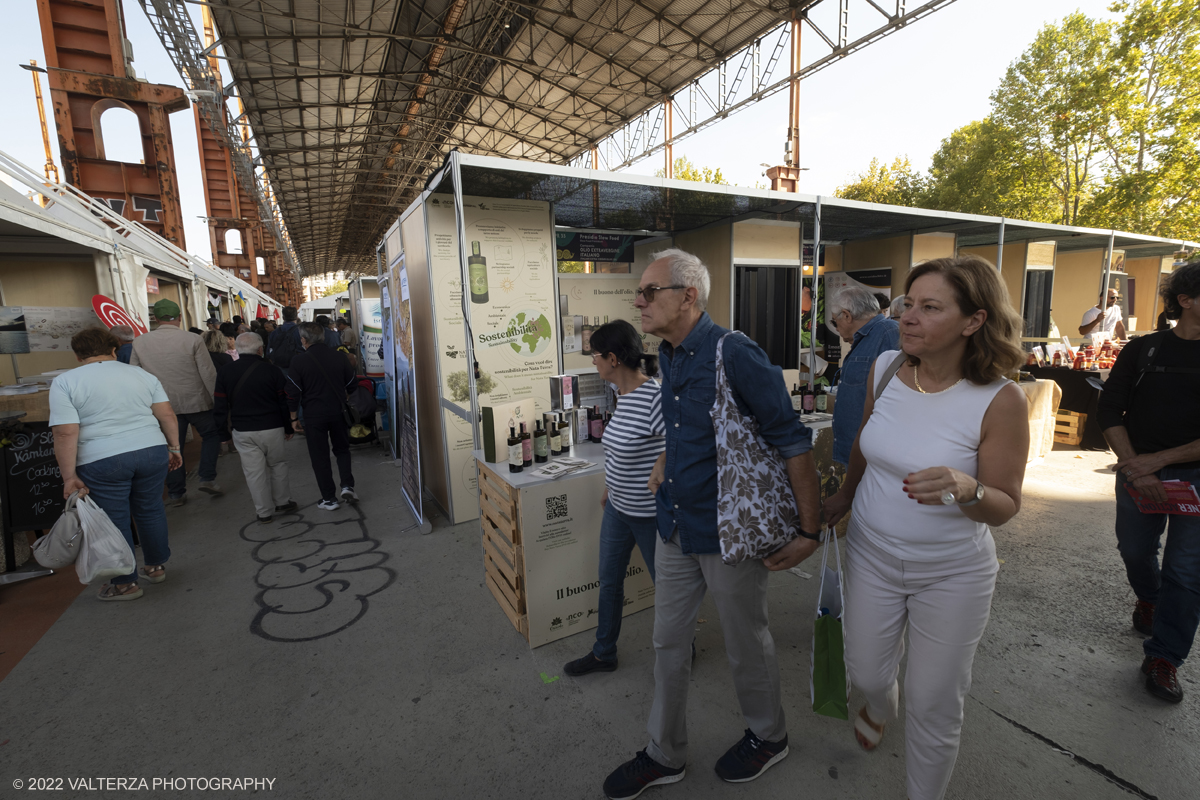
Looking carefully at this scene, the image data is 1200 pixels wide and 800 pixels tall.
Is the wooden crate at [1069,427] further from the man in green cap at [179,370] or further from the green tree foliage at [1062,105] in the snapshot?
the green tree foliage at [1062,105]

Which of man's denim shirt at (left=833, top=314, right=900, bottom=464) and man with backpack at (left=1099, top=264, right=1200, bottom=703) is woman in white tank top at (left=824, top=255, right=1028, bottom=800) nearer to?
man's denim shirt at (left=833, top=314, right=900, bottom=464)

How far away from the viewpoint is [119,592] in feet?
10.8

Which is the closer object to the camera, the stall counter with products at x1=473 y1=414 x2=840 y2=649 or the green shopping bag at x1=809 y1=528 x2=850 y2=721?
the green shopping bag at x1=809 y1=528 x2=850 y2=721

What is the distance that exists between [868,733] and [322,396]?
4549 mm

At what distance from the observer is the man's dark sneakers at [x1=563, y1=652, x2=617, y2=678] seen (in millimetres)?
2441

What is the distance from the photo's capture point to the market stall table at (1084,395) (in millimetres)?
5973

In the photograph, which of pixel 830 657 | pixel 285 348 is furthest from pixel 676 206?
pixel 285 348

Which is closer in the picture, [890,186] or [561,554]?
[561,554]

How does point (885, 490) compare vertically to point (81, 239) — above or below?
below

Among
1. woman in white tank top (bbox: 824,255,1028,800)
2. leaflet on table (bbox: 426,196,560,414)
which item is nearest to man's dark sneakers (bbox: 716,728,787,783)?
woman in white tank top (bbox: 824,255,1028,800)

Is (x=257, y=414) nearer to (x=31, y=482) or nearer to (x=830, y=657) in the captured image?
(x=31, y=482)

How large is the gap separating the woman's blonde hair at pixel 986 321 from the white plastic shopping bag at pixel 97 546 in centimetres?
420

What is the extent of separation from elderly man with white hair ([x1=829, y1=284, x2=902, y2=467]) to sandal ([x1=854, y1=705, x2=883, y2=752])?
3.90ft

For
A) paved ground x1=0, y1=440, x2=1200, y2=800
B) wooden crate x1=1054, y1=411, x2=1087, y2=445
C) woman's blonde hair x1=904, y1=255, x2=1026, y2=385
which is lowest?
paved ground x1=0, y1=440, x2=1200, y2=800
